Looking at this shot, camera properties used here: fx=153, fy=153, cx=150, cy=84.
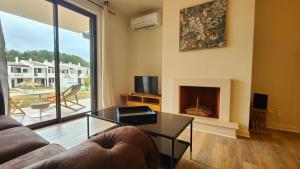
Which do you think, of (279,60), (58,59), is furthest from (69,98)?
(279,60)

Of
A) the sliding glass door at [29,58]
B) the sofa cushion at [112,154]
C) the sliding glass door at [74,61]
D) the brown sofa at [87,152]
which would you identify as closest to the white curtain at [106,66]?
the sliding glass door at [74,61]

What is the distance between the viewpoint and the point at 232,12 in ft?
7.79

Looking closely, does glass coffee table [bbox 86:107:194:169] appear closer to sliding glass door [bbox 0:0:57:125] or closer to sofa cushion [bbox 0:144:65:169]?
sofa cushion [bbox 0:144:65:169]

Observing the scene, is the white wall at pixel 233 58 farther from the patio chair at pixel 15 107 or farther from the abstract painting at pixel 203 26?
the patio chair at pixel 15 107

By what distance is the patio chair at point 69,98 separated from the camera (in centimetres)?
286

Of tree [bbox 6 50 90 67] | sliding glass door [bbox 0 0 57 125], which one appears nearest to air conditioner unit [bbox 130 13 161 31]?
tree [bbox 6 50 90 67]

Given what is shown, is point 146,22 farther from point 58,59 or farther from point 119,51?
point 58,59

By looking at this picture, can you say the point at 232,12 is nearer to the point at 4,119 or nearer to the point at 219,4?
the point at 219,4

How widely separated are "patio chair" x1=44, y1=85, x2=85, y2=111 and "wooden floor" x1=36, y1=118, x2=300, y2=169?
0.54 m

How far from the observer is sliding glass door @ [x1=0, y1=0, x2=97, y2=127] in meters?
2.42

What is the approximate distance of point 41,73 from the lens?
2701mm

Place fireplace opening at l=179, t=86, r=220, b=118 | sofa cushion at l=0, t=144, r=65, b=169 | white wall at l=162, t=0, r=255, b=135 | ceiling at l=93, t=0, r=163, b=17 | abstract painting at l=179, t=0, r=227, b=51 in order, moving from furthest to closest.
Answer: ceiling at l=93, t=0, r=163, b=17
fireplace opening at l=179, t=86, r=220, b=118
abstract painting at l=179, t=0, r=227, b=51
white wall at l=162, t=0, r=255, b=135
sofa cushion at l=0, t=144, r=65, b=169

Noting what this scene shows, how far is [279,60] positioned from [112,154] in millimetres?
3108

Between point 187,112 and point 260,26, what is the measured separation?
198cm
